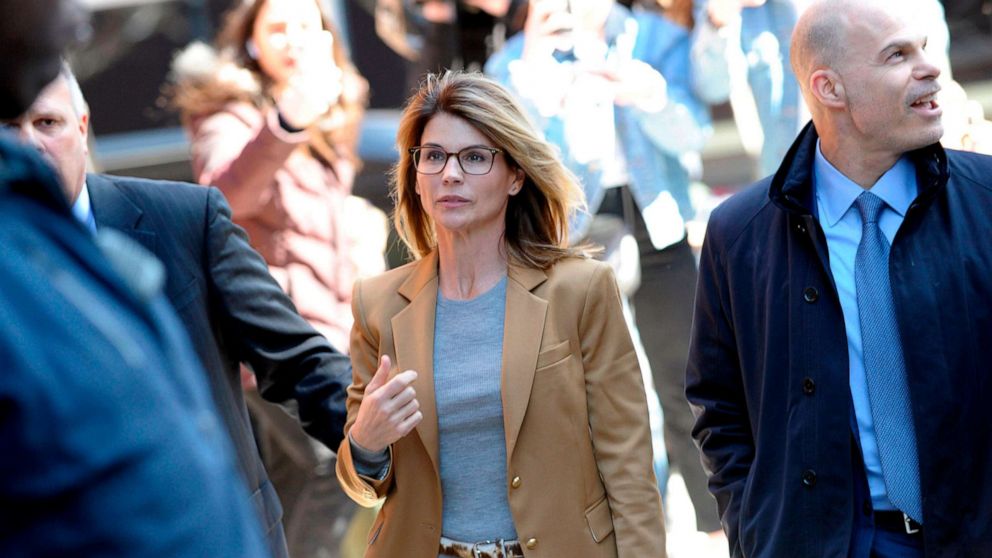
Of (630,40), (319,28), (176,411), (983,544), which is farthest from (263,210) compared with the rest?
(176,411)

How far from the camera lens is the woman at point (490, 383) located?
2832 millimetres

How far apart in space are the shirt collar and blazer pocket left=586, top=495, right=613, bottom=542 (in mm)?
824

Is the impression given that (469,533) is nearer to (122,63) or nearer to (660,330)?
(660,330)

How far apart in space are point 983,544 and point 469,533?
1.10 meters

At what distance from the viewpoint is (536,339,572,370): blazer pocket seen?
9.51ft

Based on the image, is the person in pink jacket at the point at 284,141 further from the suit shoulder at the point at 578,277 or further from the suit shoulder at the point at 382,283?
the suit shoulder at the point at 578,277

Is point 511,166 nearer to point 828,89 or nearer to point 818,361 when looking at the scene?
point 828,89

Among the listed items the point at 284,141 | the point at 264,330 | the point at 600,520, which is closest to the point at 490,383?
the point at 600,520

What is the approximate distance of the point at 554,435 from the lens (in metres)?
2.87

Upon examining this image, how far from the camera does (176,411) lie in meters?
1.03

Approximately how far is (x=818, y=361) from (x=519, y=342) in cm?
67

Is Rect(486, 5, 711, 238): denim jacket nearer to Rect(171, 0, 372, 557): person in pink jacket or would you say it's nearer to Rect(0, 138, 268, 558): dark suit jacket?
Rect(171, 0, 372, 557): person in pink jacket

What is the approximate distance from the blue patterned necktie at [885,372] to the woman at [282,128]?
8.59ft

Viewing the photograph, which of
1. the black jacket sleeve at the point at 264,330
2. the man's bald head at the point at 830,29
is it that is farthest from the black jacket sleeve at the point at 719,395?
the black jacket sleeve at the point at 264,330
